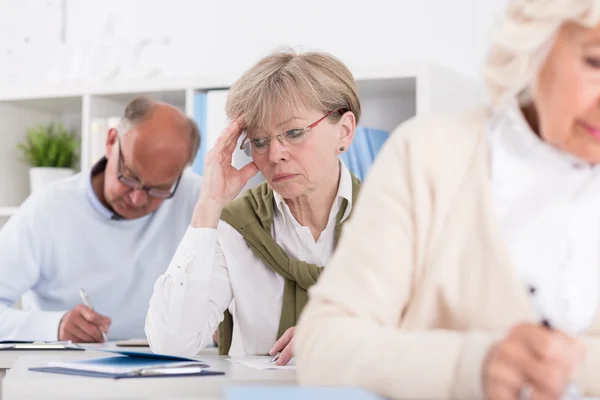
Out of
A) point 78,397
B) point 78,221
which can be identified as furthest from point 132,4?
point 78,397

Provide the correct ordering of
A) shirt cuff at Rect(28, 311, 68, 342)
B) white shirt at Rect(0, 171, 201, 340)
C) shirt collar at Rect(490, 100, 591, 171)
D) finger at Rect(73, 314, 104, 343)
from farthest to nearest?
white shirt at Rect(0, 171, 201, 340) < shirt cuff at Rect(28, 311, 68, 342) < finger at Rect(73, 314, 104, 343) < shirt collar at Rect(490, 100, 591, 171)

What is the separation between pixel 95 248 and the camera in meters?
3.41

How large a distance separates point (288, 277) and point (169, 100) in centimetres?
191

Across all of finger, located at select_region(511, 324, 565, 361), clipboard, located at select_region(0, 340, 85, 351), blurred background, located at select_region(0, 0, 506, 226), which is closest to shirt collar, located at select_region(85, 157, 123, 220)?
blurred background, located at select_region(0, 0, 506, 226)

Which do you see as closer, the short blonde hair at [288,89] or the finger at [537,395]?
the finger at [537,395]

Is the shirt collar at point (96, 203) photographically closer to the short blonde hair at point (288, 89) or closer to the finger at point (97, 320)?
the finger at point (97, 320)

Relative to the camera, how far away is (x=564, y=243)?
1.16 m

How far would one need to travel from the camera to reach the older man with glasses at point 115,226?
129 inches

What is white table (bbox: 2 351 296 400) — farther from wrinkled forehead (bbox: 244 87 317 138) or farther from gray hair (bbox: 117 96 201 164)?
gray hair (bbox: 117 96 201 164)

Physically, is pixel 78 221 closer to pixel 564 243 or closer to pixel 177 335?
pixel 177 335

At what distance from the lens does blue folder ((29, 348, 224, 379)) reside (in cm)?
153

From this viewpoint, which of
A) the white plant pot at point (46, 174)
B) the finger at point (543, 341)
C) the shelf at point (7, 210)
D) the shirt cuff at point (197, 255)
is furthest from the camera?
the white plant pot at point (46, 174)

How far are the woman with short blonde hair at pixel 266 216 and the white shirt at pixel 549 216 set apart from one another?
3.75 feet

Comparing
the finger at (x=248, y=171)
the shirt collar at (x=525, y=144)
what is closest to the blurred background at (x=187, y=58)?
the finger at (x=248, y=171)
